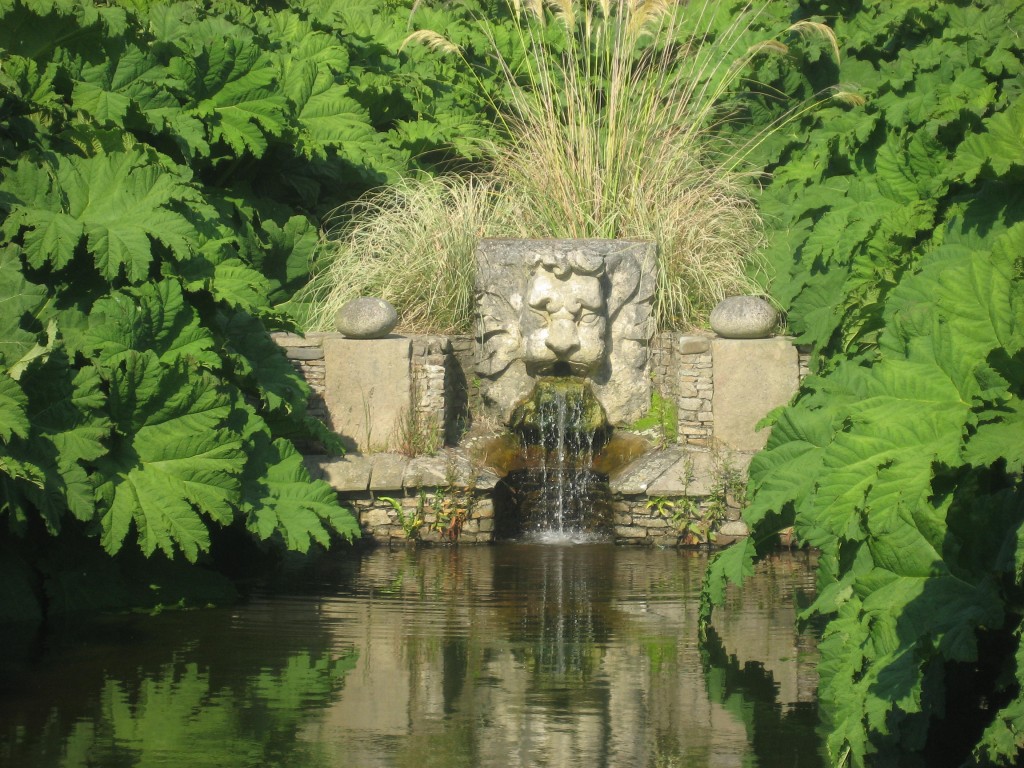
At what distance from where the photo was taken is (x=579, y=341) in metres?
10.1

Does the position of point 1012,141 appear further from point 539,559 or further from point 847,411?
point 539,559

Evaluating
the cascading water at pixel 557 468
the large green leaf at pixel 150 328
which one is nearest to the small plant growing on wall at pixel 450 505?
the cascading water at pixel 557 468

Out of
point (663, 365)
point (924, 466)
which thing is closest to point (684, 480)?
point (663, 365)

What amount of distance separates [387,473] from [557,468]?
1259 millimetres

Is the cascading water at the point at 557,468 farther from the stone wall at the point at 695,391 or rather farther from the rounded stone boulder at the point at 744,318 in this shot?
the rounded stone boulder at the point at 744,318

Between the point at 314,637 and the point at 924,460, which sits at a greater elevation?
the point at 924,460

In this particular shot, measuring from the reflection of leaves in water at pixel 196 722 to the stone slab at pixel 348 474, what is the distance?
126 inches

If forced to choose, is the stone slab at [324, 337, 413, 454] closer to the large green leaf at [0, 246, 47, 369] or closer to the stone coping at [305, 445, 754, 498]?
the stone coping at [305, 445, 754, 498]

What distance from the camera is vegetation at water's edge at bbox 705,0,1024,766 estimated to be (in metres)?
4.09

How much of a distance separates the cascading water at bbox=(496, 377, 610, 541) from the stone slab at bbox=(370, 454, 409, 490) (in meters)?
0.76

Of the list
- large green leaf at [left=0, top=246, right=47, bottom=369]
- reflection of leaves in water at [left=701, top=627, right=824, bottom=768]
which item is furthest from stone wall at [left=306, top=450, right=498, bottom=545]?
reflection of leaves in water at [left=701, top=627, right=824, bottom=768]

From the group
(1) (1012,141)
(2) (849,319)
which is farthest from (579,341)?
(1) (1012,141)

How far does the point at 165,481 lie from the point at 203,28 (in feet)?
11.9

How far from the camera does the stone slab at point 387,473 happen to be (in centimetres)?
915
